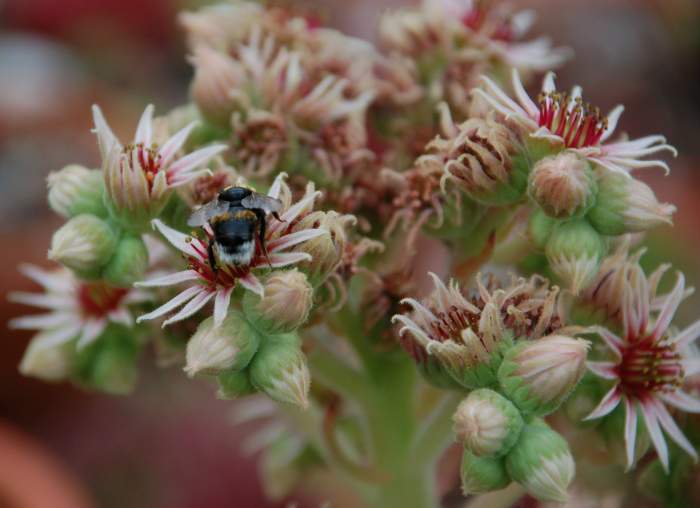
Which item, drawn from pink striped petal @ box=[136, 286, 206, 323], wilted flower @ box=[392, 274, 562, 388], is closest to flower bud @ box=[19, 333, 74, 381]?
pink striped petal @ box=[136, 286, 206, 323]

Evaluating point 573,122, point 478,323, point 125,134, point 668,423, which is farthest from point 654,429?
point 125,134

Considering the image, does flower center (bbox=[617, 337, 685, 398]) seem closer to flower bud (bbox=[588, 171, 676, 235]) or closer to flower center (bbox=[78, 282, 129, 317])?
flower bud (bbox=[588, 171, 676, 235])

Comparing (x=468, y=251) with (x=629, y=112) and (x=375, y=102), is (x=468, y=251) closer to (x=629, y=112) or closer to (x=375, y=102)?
(x=375, y=102)

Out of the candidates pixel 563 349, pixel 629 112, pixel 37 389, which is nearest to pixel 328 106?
pixel 563 349

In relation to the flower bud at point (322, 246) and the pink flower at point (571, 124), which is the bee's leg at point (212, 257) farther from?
the pink flower at point (571, 124)

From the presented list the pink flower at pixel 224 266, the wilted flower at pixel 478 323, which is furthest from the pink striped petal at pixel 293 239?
the wilted flower at pixel 478 323

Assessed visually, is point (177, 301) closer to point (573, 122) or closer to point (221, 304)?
point (221, 304)
